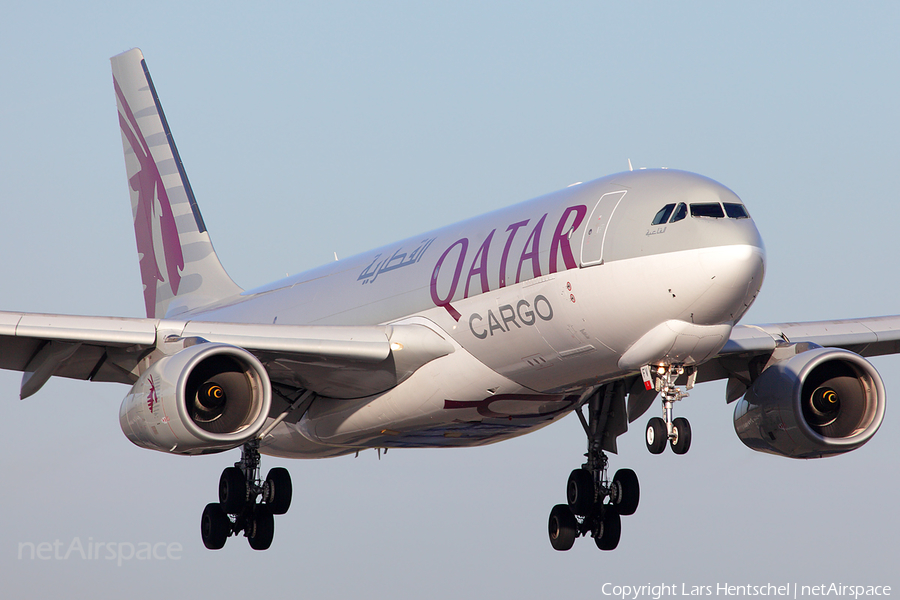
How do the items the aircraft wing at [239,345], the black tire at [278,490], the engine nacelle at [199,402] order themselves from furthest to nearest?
the black tire at [278,490]
the aircraft wing at [239,345]
the engine nacelle at [199,402]

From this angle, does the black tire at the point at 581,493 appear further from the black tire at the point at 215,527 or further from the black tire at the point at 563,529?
the black tire at the point at 215,527

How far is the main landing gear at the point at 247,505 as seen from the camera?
81.8 ft

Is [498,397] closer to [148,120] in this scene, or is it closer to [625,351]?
[625,351]

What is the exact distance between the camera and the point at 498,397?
20797mm

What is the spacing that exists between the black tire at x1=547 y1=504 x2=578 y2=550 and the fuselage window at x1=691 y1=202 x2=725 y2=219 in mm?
9599

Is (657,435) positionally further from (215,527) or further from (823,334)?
(215,527)

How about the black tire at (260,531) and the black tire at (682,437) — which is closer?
the black tire at (682,437)

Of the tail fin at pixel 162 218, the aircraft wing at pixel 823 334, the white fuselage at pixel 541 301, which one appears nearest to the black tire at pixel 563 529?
the white fuselage at pixel 541 301

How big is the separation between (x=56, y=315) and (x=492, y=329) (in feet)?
23.5

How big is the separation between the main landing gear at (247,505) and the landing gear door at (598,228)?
386 inches

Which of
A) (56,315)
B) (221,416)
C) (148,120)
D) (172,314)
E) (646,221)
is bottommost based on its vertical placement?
(221,416)

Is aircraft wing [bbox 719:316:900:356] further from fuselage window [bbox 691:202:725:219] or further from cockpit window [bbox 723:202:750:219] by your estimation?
fuselage window [bbox 691:202:725:219]

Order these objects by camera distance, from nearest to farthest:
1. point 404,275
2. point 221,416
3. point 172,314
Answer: point 221,416 → point 404,275 → point 172,314

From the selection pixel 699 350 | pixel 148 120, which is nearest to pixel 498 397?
pixel 699 350
